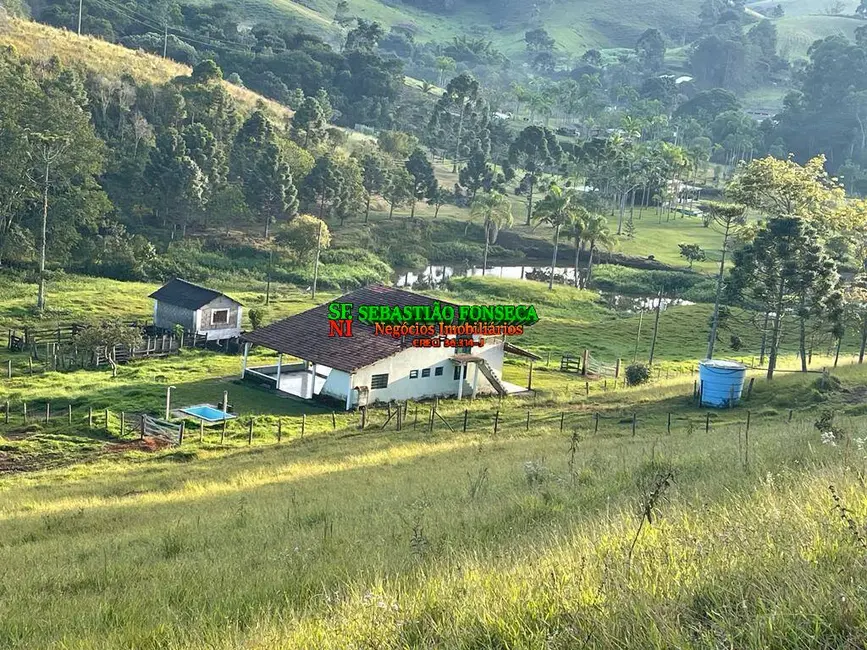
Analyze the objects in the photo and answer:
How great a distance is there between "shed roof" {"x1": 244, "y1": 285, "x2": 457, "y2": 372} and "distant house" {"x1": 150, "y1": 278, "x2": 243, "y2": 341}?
6.47 metres

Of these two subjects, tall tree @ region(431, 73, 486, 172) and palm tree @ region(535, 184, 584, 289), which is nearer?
palm tree @ region(535, 184, 584, 289)

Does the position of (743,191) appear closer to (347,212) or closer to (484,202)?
(484,202)

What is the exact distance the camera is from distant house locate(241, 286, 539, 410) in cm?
3669

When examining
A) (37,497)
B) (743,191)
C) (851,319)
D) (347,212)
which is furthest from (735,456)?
(347,212)

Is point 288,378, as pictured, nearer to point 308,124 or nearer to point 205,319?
point 205,319

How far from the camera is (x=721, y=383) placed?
109 ft

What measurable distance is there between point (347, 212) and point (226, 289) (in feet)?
81.6

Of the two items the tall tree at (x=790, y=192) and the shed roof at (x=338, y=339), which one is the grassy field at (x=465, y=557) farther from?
the tall tree at (x=790, y=192)

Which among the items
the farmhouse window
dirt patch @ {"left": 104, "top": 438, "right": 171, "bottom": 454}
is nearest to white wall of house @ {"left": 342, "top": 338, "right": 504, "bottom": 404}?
dirt patch @ {"left": 104, "top": 438, "right": 171, "bottom": 454}

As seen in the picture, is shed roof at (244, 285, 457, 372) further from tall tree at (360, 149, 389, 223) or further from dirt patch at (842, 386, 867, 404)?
tall tree at (360, 149, 389, 223)

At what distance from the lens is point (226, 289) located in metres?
66.6

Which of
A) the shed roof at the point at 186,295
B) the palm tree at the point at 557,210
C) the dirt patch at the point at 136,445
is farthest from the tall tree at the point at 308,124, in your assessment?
the dirt patch at the point at 136,445

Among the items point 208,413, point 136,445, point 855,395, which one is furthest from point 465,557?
point 855,395

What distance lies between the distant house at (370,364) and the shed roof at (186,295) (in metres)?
6.55
